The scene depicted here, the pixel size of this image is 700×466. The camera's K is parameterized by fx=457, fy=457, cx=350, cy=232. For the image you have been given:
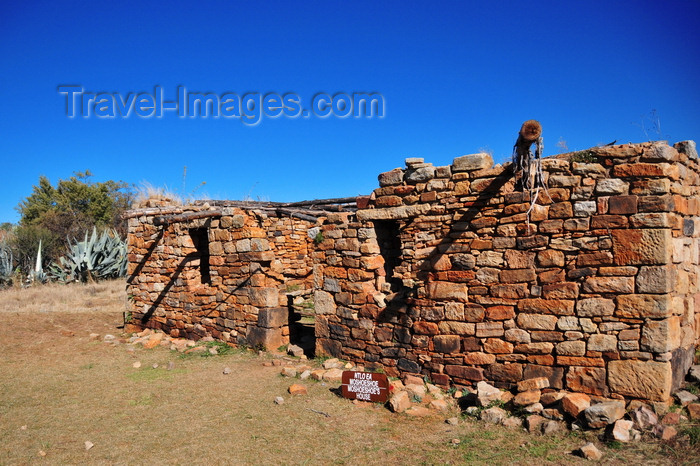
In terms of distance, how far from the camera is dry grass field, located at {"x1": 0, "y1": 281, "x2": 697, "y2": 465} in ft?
14.5

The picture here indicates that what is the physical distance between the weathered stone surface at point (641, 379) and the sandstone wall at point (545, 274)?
1 cm

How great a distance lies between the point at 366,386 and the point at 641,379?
3.01m

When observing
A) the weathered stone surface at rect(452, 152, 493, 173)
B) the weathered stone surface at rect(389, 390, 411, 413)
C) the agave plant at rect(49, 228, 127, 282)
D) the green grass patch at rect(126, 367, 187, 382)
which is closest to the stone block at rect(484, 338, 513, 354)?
the weathered stone surface at rect(389, 390, 411, 413)

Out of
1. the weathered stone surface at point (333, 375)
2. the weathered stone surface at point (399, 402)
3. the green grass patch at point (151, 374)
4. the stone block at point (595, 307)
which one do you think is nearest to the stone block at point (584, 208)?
the stone block at point (595, 307)

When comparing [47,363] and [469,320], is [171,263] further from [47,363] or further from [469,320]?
[469,320]

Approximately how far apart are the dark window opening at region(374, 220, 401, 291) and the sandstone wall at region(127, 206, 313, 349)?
235 centimetres

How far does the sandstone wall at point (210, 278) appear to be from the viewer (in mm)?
8375

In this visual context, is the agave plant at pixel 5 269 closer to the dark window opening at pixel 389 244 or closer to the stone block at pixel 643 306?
the dark window opening at pixel 389 244

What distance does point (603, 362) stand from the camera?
4.84 metres

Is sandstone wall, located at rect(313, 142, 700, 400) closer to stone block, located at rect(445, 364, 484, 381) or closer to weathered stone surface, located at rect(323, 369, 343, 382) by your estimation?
stone block, located at rect(445, 364, 484, 381)

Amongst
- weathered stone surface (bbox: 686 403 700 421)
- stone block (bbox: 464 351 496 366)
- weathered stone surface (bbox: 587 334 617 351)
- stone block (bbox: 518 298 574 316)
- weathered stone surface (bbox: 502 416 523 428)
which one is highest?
stone block (bbox: 518 298 574 316)

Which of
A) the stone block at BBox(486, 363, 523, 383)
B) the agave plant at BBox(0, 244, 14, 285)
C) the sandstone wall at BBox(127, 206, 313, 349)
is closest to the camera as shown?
the stone block at BBox(486, 363, 523, 383)

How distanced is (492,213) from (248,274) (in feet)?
15.6

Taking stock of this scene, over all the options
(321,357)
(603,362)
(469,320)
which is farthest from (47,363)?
(603,362)
